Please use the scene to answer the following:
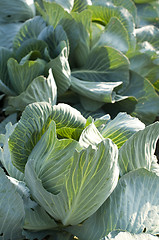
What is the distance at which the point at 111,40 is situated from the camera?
Answer: 1.99m

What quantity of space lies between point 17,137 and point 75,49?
37.9 inches

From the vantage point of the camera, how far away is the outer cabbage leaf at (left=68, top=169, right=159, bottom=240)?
107 centimetres

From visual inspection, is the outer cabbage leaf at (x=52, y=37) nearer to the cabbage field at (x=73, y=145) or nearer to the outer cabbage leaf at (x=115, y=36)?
the cabbage field at (x=73, y=145)

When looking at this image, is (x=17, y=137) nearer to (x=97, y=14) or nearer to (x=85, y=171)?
(x=85, y=171)

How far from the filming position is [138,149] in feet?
3.76

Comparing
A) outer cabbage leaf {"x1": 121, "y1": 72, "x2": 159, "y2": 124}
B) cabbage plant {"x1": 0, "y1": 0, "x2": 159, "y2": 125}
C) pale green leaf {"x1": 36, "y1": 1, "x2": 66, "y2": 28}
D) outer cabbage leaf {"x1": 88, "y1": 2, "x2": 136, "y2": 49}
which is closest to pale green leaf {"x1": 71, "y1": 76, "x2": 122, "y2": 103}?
cabbage plant {"x1": 0, "y1": 0, "x2": 159, "y2": 125}

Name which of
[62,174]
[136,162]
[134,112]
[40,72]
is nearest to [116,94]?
[134,112]

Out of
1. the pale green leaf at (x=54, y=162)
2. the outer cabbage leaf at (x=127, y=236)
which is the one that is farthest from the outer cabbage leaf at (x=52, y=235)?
the outer cabbage leaf at (x=127, y=236)

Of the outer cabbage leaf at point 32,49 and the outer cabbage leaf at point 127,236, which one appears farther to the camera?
the outer cabbage leaf at point 32,49

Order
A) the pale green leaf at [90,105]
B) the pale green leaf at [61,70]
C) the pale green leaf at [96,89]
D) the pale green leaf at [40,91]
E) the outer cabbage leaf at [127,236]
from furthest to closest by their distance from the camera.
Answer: the pale green leaf at [90,105], the pale green leaf at [96,89], the pale green leaf at [61,70], the pale green leaf at [40,91], the outer cabbage leaf at [127,236]

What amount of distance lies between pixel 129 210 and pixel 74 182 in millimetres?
202

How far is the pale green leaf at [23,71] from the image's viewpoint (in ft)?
5.58

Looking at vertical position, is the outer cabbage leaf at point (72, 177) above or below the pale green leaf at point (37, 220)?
above

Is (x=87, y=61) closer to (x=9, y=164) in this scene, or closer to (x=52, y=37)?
(x=52, y=37)
